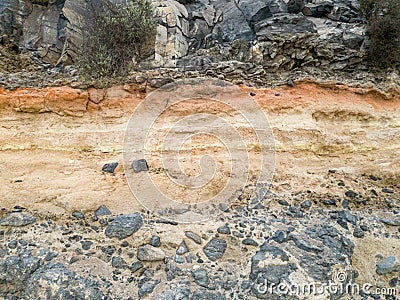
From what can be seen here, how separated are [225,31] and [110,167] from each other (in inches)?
149

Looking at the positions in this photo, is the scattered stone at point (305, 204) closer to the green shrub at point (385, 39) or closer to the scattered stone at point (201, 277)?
the scattered stone at point (201, 277)

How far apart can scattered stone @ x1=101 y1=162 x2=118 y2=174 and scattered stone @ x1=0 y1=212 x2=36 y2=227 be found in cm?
105

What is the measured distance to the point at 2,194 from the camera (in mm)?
4359

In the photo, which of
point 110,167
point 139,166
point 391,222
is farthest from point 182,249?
point 391,222

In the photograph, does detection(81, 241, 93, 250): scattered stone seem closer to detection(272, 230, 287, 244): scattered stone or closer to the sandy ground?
the sandy ground

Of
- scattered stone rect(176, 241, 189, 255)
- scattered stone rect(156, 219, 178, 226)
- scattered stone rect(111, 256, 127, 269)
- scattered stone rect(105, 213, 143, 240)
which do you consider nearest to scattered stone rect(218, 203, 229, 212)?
scattered stone rect(156, 219, 178, 226)

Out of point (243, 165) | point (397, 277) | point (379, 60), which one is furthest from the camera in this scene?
point (379, 60)

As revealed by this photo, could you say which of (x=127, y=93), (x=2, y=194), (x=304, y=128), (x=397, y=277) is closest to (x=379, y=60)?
(x=304, y=128)

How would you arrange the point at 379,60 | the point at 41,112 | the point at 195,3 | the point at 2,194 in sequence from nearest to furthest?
the point at 2,194, the point at 41,112, the point at 379,60, the point at 195,3

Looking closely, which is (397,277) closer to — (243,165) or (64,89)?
(243,165)

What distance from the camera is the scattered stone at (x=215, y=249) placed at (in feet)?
12.5

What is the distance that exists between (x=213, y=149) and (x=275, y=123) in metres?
1.05

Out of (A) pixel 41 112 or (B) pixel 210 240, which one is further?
(A) pixel 41 112

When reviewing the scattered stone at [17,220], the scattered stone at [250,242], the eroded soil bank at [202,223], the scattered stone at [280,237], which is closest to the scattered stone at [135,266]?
the eroded soil bank at [202,223]
